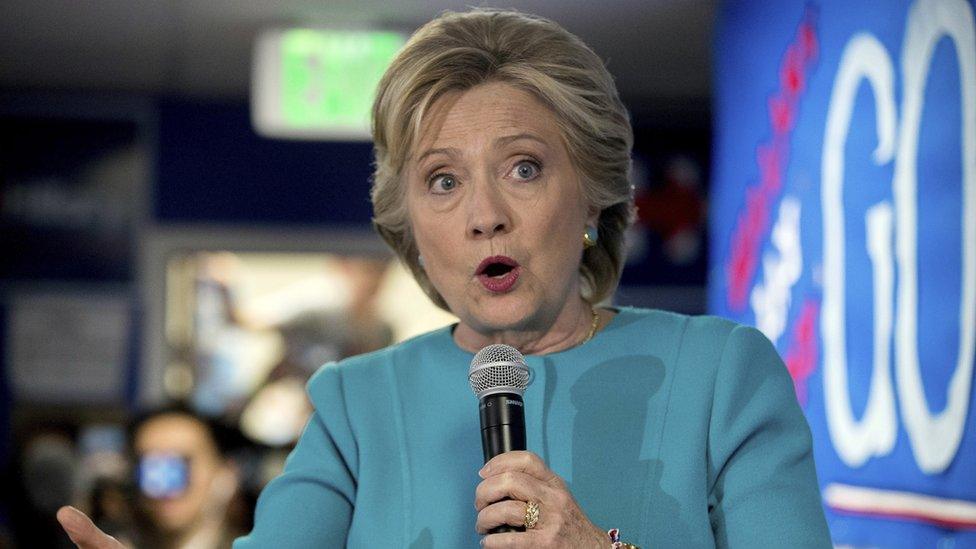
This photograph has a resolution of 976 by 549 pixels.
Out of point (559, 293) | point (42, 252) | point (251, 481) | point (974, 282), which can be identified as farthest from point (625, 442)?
point (42, 252)

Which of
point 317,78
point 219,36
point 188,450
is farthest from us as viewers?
point 219,36

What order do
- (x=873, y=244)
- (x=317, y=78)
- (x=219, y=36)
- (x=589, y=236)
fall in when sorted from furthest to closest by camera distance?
(x=219, y=36), (x=317, y=78), (x=873, y=244), (x=589, y=236)

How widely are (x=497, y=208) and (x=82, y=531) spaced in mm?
562

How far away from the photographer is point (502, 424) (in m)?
1.28

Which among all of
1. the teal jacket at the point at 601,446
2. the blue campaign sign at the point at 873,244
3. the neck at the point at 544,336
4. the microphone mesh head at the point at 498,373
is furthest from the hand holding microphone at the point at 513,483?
the blue campaign sign at the point at 873,244

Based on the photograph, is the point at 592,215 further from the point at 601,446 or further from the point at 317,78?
the point at 317,78

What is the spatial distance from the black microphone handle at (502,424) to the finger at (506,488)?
1.7 inches

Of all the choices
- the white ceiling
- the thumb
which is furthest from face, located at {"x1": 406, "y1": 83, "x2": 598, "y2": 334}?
the white ceiling

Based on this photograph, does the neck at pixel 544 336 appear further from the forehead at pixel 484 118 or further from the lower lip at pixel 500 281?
the forehead at pixel 484 118

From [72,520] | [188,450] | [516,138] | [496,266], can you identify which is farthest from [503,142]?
[188,450]

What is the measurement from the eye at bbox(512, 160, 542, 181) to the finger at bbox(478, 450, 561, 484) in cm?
43

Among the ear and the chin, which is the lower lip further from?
the ear

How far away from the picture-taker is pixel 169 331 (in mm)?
7109

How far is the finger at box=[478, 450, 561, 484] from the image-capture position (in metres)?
1.24
